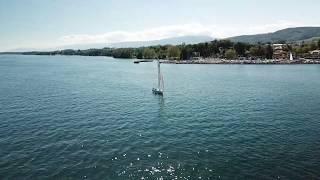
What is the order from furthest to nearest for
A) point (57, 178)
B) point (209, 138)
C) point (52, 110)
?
1. point (52, 110)
2. point (209, 138)
3. point (57, 178)

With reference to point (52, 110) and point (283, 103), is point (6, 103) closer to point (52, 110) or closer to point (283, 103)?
point (52, 110)

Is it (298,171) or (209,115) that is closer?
(298,171)

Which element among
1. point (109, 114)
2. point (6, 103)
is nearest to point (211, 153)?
point (109, 114)

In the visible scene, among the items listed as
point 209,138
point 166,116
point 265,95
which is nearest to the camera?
point 209,138

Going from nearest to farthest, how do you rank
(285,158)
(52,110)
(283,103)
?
(285,158) → (52,110) → (283,103)

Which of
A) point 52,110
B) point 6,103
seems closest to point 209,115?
point 52,110

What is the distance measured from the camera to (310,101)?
298ft

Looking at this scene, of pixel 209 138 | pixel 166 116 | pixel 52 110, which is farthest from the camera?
pixel 52 110

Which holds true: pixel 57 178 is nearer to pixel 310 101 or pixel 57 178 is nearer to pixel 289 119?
pixel 289 119

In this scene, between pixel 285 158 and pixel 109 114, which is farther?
pixel 109 114

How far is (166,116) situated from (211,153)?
26.3 meters

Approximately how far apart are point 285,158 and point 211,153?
406 inches

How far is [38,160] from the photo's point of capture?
46656 millimetres

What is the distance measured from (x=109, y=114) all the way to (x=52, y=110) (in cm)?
1490
